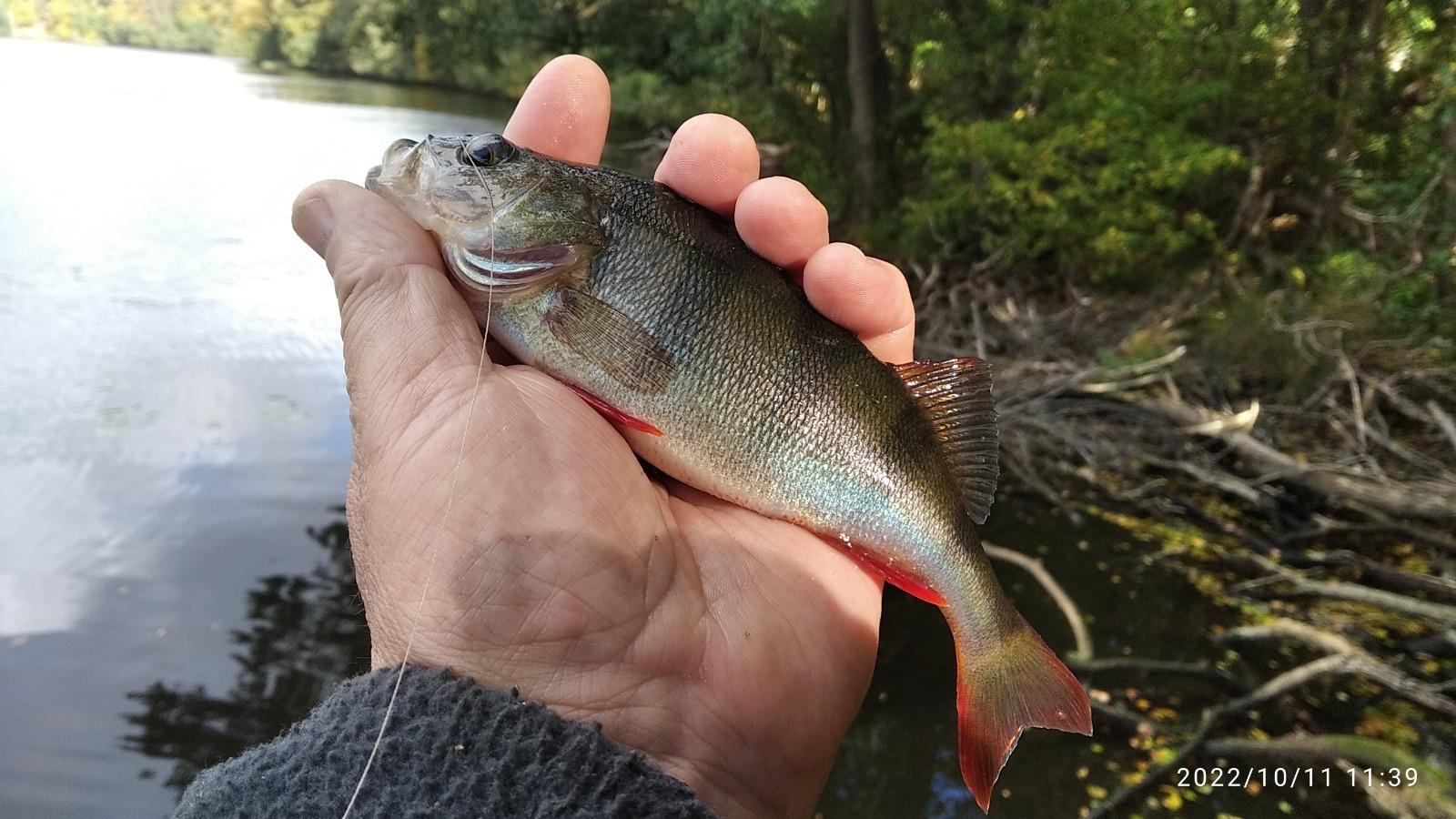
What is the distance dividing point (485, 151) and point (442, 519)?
1.01 meters

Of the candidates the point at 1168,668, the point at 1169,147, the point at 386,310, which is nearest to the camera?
the point at 386,310

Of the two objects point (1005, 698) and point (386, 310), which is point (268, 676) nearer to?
point (386, 310)

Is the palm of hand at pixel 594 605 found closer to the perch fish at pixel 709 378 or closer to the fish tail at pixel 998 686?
the perch fish at pixel 709 378

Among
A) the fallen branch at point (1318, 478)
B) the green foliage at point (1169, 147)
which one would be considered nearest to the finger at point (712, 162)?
the fallen branch at point (1318, 478)

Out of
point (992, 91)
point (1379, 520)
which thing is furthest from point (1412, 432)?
point (992, 91)

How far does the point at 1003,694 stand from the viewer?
2.06 m

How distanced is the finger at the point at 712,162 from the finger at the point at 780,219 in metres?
0.10

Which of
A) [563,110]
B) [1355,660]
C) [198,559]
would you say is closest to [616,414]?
[563,110]

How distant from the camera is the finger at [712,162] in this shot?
230 centimetres

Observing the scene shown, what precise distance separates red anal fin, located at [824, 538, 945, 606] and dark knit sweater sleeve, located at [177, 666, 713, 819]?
0.84 metres

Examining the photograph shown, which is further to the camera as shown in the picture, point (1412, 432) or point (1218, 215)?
point (1218, 215)

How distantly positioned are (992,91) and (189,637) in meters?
10.1

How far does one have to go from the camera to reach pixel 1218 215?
9016mm

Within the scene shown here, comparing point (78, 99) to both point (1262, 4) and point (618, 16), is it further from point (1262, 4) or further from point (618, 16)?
point (1262, 4)
